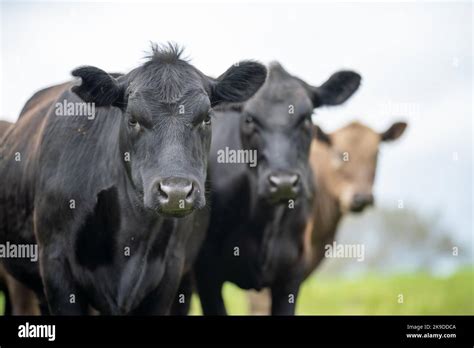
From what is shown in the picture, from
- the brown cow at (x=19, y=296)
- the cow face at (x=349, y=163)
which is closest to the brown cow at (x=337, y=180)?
the cow face at (x=349, y=163)

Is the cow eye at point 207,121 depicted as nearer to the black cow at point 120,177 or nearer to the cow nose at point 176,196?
the black cow at point 120,177

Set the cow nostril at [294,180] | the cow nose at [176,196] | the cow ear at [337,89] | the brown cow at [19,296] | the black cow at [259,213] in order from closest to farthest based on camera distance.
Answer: the cow nose at [176,196] < the cow nostril at [294,180] < the black cow at [259,213] < the brown cow at [19,296] < the cow ear at [337,89]

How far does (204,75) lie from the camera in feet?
26.7

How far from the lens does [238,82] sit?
8.34 m

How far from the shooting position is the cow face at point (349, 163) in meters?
13.3

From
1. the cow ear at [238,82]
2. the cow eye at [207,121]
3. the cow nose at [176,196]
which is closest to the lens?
the cow nose at [176,196]

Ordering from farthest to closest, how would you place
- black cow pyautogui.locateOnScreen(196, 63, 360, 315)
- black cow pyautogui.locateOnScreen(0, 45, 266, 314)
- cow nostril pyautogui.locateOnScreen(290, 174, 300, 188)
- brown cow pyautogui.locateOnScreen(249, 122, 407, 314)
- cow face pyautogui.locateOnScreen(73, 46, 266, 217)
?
1. brown cow pyautogui.locateOnScreen(249, 122, 407, 314)
2. black cow pyautogui.locateOnScreen(196, 63, 360, 315)
3. cow nostril pyautogui.locateOnScreen(290, 174, 300, 188)
4. black cow pyautogui.locateOnScreen(0, 45, 266, 314)
5. cow face pyautogui.locateOnScreen(73, 46, 266, 217)

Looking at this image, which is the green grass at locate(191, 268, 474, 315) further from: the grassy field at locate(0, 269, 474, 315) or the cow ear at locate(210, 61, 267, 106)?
the cow ear at locate(210, 61, 267, 106)

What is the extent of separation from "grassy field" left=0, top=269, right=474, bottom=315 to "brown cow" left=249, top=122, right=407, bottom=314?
4.41 feet

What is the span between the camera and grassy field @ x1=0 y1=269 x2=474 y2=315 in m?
14.7

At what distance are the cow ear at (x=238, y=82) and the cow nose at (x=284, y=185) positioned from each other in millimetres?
939

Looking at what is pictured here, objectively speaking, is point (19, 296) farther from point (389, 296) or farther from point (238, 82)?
point (389, 296)

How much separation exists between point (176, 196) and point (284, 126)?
8.70 feet

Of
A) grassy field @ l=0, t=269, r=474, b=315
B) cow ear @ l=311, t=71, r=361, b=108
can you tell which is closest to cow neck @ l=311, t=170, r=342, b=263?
grassy field @ l=0, t=269, r=474, b=315
